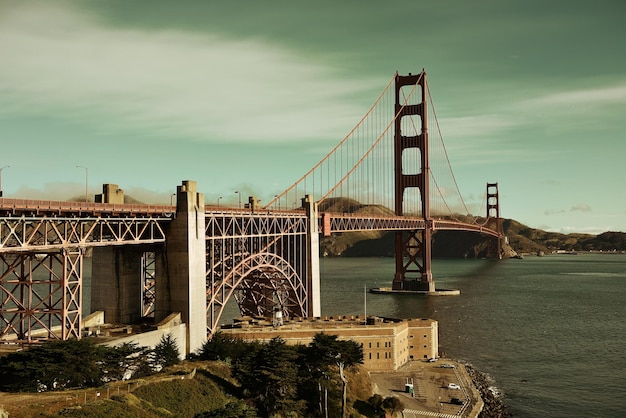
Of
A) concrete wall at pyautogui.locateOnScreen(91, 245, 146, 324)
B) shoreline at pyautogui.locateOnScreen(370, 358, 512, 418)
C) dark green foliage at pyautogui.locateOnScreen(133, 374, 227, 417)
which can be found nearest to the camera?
dark green foliage at pyautogui.locateOnScreen(133, 374, 227, 417)

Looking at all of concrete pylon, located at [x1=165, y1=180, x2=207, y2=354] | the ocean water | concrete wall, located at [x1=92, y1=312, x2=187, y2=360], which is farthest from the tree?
the ocean water

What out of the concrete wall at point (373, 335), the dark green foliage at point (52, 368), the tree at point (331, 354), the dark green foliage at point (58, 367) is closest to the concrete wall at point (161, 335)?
the dark green foliage at point (58, 367)

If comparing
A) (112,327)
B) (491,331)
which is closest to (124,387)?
(112,327)

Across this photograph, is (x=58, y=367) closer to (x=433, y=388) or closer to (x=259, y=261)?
(x=259, y=261)

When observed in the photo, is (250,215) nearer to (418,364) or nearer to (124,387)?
(418,364)

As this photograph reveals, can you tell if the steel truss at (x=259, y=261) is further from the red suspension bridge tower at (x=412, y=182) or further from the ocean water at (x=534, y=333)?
the red suspension bridge tower at (x=412, y=182)

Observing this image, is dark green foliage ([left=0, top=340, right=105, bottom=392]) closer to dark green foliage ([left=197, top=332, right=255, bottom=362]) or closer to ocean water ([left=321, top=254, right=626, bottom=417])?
dark green foliage ([left=197, top=332, right=255, bottom=362])
